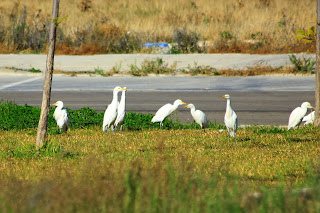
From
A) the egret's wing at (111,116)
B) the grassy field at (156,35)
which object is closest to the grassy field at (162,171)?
the egret's wing at (111,116)

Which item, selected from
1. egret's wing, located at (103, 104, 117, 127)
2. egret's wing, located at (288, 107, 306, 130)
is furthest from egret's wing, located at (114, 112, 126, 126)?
egret's wing, located at (288, 107, 306, 130)

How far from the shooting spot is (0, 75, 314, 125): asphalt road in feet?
51.7

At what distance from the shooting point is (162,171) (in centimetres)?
538

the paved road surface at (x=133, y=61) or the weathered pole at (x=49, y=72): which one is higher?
the paved road surface at (x=133, y=61)

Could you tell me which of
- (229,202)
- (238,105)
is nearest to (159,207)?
(229,202)

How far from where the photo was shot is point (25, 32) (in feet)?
98.8

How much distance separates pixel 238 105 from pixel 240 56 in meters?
10.4

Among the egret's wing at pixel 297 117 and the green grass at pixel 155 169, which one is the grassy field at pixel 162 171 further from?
the egret's wing at pixel 297 117

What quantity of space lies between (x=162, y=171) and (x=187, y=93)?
47.9 ft

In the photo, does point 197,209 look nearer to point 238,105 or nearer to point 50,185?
point 50,185

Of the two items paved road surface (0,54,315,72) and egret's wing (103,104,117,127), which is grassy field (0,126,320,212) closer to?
egret's wing (103,104,117,127)

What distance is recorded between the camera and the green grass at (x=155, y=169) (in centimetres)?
474

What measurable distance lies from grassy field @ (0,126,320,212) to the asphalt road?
3.86 metres

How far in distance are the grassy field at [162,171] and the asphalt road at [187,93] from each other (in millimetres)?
3859
